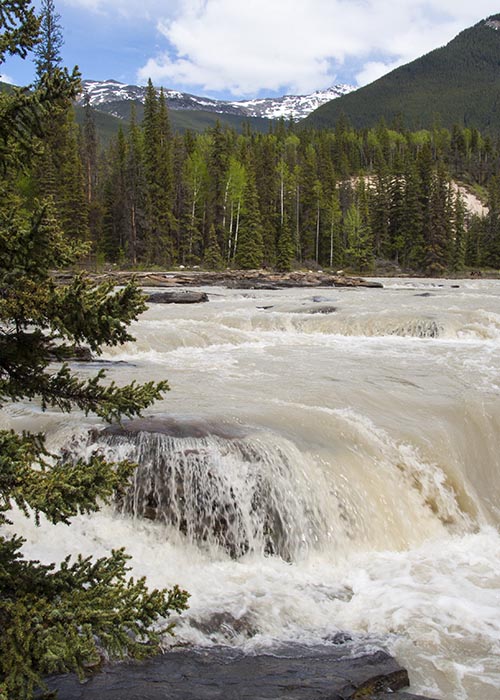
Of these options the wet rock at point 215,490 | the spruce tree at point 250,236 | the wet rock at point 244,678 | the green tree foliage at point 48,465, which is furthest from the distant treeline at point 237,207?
the wet rock at point 244,678

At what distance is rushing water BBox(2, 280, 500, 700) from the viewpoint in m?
5.99

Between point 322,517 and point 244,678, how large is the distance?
3.13m

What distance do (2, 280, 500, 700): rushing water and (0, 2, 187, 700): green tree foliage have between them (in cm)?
254

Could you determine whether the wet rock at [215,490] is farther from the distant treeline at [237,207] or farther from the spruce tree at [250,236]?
the spruce tree at [250,236]

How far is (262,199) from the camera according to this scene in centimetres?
6412

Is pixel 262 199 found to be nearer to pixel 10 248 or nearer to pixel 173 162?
pixel 173 162

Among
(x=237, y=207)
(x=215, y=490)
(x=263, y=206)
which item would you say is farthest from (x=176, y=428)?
(x=263, y=206)

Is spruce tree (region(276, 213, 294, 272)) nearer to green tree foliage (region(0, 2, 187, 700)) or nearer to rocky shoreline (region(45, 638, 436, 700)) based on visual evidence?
rocky shoreline (region(45, 638, 436, 700))

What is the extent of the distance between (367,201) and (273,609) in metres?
71.9

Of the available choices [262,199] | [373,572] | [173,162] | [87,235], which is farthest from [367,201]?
[373,572]

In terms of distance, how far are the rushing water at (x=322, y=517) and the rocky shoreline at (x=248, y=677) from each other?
357 mm

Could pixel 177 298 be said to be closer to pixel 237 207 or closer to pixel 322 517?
pixel 322 517

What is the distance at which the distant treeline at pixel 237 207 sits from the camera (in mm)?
51344

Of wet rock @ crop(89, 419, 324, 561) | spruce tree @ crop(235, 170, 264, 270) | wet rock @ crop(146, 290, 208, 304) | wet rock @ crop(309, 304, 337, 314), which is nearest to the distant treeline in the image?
spruce tree @ crop(235, 170, 264, 270)
